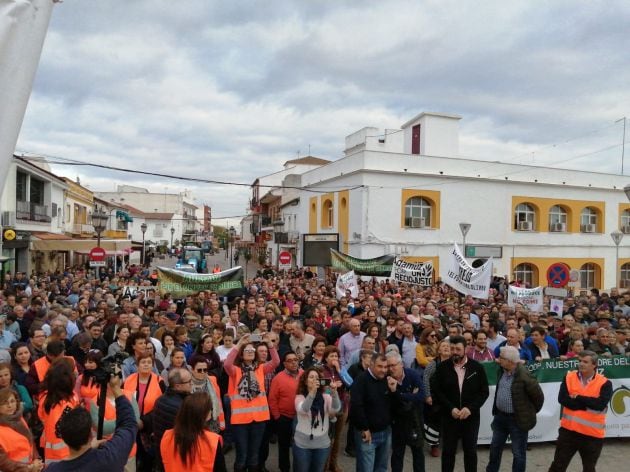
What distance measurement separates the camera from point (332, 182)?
31.2 meters

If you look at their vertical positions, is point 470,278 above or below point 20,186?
below

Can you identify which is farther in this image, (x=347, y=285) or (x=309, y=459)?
(x=347, y=285)

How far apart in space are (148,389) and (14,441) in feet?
4.95

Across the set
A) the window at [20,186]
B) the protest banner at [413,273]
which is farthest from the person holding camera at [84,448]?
the window at [20,186]

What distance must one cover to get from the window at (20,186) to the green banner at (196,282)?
54.9 ft

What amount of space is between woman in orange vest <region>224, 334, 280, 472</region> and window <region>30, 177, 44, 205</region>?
28.1 metres

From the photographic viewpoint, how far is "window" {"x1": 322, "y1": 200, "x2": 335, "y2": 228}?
106 ft

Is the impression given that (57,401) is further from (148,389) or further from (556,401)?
(556,401)

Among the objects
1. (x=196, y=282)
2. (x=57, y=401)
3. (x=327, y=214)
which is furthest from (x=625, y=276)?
(x=57, y=401)

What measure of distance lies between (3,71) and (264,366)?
17.0ft

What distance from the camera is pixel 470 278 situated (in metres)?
15.2

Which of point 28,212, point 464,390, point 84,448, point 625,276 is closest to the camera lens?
point 84,448

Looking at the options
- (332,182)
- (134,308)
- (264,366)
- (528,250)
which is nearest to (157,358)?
(264,366)

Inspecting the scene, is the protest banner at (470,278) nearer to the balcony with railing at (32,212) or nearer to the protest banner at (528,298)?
the protest banner at (528,298)
